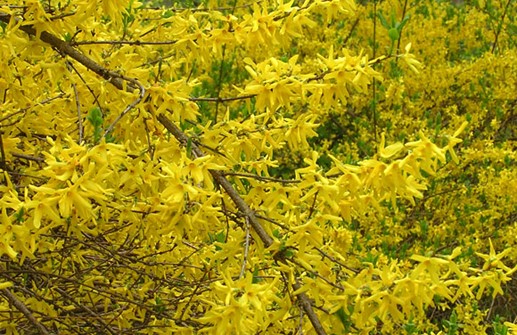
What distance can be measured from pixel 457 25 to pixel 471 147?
1702 millimetres

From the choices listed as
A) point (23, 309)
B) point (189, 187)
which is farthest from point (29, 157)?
point (189, 187)

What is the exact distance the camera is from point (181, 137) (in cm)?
235

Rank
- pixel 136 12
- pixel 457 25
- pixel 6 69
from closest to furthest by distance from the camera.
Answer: pixel 6 69, pixel 136 12, pixel 457 25

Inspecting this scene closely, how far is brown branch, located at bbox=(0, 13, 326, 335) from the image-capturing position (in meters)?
2.25

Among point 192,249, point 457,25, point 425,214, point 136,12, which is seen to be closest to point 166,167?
point 192,249

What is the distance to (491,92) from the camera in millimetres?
5293

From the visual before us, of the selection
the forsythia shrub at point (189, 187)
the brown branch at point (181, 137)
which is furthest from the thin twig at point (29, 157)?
the brown branch at point (181, 137)

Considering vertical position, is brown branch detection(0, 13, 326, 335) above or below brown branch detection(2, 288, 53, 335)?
above

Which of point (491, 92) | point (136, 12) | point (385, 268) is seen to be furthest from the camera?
point (491, 92)

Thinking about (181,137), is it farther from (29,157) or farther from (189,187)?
(29,157)

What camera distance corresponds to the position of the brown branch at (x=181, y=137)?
2.25m

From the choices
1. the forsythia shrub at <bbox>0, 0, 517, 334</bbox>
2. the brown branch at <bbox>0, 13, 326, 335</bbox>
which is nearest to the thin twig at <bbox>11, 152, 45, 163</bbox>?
the forsythia shrub at <bbox>0, 0, 517, 334</bbox>

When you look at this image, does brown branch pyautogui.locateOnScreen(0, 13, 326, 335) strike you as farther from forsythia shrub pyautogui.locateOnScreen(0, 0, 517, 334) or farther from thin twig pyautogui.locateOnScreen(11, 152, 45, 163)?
thin twig pyautogui.locateOnScreen(11, 152, 45, 163)

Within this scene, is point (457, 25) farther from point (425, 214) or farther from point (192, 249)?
point (192, 249)
